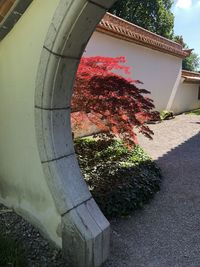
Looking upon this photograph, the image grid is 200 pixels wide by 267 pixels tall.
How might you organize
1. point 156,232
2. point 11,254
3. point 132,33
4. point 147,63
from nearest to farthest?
point 11,254 < point 156,232 < point 132,33 < point 147,63

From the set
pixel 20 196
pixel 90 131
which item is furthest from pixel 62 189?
pixel 90 131

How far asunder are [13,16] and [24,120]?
91 centimetres

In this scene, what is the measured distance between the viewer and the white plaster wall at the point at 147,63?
31.4 feet

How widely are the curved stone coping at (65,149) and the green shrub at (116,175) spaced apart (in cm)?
126

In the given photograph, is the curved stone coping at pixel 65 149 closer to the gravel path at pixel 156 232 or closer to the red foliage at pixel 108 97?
the gravel path at pixel 156 232

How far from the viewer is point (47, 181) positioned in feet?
9.56

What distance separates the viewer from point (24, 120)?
3086mm

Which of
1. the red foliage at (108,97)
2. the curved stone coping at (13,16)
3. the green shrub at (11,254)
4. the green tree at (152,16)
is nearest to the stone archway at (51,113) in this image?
the curved stone coping at (13,16)

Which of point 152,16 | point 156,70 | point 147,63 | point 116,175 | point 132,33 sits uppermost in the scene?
point 152,16

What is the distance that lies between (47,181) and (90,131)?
6.28 m

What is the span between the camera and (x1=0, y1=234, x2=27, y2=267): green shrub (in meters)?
2.69

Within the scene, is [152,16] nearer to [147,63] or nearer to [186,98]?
[186,98]

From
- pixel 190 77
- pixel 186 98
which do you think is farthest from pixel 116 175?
pixel 190 77

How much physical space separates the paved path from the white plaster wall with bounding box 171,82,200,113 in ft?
32.1
